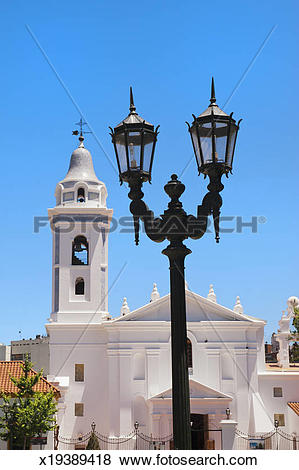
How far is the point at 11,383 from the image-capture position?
1144 inches

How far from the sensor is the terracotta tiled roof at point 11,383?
2846cm

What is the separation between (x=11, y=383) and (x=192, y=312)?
12.1 metres

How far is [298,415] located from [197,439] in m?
5.68

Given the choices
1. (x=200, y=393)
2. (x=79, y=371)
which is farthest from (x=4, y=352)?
(x=200, y=393)

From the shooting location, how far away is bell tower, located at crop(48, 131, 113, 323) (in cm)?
3741

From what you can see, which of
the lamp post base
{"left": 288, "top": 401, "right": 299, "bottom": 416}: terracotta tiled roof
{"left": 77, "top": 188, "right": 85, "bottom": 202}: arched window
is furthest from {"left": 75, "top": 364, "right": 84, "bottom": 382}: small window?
the lamp post base

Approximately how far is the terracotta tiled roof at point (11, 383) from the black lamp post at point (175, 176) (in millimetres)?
21443

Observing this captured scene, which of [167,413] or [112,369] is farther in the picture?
[112,369]

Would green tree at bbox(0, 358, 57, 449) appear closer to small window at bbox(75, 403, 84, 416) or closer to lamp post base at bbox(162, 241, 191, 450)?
small window at bbox(75, 403, 84, 416)

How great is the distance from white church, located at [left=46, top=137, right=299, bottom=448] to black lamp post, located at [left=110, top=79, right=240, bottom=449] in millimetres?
→ 28087

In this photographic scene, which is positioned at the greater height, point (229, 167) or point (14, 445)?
point (229, 167)

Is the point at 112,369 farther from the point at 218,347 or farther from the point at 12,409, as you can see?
the point at 12,409
